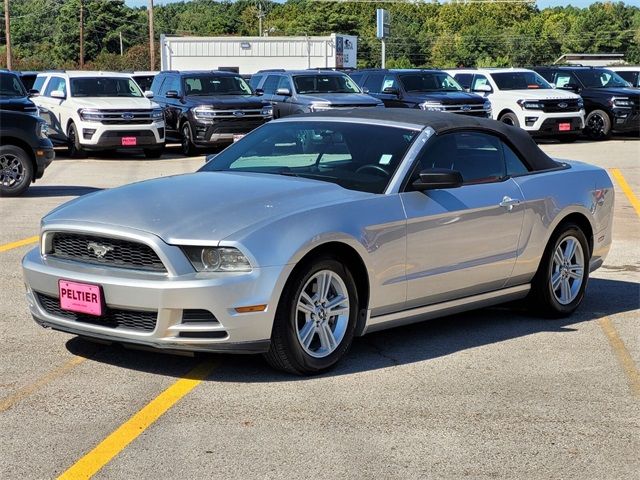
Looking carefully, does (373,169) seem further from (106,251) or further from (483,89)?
(483,89)

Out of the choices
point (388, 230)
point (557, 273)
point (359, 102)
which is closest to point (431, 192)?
point (388, 230)

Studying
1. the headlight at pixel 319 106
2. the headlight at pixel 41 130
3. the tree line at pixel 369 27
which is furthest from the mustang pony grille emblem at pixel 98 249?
the tree line at pixel 369 27

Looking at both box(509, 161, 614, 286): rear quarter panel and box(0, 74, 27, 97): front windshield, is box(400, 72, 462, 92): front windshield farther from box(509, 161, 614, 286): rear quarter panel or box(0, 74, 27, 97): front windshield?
box(509, 161, 614, 286): rear quarter panel

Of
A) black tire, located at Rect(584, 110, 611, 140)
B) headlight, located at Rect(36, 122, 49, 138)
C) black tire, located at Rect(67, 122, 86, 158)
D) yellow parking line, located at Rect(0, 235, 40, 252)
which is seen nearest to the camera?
yellow parking line, located at Rect(0, 235, 40, 252)

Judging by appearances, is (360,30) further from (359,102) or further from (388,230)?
(388,230)

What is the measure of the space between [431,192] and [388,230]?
54 centimetres

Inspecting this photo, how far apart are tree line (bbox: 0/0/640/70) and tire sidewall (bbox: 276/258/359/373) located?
94358mm

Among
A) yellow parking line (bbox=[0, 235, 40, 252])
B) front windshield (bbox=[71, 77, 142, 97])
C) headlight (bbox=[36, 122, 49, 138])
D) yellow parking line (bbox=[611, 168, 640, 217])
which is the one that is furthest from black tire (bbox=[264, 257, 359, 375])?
front windshield (bbox=[71, 77, 142, 97])

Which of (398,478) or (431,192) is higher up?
(431,192)

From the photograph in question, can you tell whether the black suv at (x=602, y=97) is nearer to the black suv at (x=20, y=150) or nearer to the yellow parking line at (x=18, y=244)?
the black suv at (x=20, y=150)

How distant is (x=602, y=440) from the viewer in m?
5.15

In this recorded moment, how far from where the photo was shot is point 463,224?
22.8 ft

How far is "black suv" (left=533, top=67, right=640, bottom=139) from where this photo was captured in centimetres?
2783

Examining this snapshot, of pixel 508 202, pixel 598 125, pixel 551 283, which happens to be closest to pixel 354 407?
pixel 508 202
